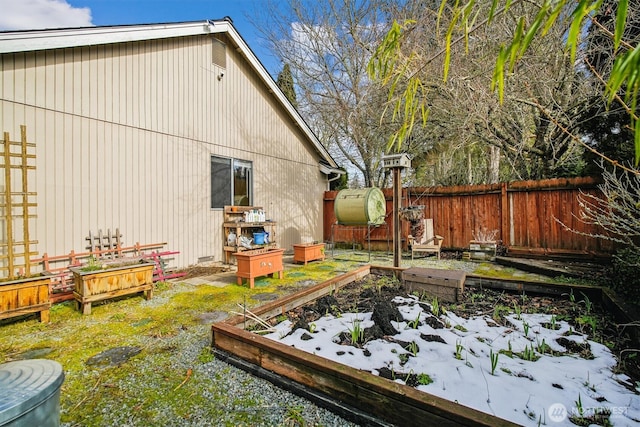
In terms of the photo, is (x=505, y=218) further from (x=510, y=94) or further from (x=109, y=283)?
(x=109, y=283)

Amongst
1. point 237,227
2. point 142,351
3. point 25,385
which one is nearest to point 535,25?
point 25,385

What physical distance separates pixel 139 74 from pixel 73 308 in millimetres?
4404

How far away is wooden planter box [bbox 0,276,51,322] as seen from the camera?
11.1ft

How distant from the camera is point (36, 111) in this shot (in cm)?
461

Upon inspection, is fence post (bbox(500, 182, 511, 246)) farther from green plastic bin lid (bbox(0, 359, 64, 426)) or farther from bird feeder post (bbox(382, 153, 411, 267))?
green plastic bin lid (bbox(0, 359, 64, 426))

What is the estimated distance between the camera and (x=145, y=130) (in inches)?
234

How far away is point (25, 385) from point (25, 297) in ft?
10.5

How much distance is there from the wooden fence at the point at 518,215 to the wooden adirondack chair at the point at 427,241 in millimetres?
434

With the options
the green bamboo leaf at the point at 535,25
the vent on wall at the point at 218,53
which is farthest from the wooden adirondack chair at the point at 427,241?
the green bamboo leaf at the point at 535,25

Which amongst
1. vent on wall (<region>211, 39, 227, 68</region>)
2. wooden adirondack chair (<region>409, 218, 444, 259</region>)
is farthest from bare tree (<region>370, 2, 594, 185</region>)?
vent on wall (<region>211, 39, 227, 68</region>)

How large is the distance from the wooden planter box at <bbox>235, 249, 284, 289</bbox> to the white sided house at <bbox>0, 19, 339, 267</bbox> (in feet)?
6.50

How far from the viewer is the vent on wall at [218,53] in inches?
288

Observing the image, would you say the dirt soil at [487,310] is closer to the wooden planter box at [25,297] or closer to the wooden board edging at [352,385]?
the wooden board edging at [352,385]

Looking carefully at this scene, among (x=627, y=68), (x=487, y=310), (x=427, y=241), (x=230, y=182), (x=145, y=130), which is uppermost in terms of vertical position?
(x=145, y=130)
